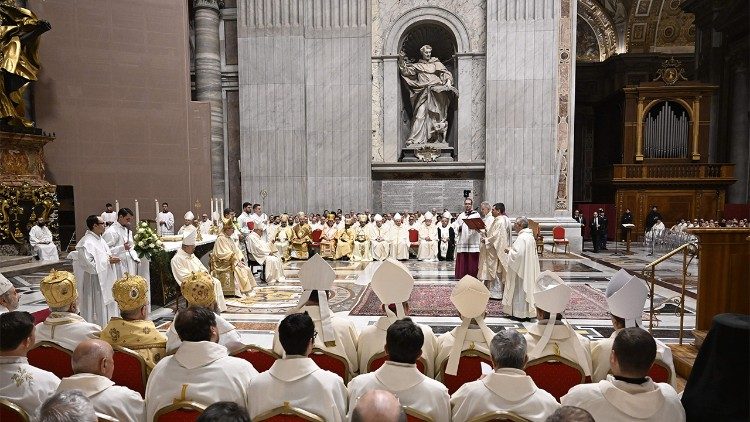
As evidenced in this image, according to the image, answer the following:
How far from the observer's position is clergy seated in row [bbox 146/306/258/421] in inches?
94.0

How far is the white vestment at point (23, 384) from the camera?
8.08ft

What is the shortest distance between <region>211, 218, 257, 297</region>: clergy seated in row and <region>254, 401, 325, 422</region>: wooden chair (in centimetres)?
641

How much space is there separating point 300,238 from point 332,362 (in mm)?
9754

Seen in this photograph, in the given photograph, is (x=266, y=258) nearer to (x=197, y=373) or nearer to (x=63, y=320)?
(x=63, y=320)

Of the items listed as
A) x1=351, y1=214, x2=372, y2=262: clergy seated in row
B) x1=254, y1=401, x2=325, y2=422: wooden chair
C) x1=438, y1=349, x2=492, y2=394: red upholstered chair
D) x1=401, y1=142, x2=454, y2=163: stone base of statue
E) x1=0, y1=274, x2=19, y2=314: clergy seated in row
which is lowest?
x1=351, y1=214, x2=372, y2=262: clergy seated in row

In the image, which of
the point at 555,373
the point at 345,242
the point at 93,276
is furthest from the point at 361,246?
the point at 555,373

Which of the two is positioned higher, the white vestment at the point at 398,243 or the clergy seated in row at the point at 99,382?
the clergy seated in row at the point at 99,382

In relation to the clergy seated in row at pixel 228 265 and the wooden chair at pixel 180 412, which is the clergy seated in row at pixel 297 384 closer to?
the wooden chair at pixel 180 412

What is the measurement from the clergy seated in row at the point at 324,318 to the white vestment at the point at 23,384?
1341 millimetres

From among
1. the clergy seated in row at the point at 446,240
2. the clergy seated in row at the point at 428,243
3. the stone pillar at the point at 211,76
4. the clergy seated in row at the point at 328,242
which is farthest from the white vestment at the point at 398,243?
the stone pillar at the point at 211,76

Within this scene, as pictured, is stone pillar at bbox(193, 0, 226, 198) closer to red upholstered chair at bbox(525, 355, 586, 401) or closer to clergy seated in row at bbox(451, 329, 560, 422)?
red upholstered chair at bbox(525, 355, 586, 401)

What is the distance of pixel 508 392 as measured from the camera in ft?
7.10

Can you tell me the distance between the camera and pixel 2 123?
11156 mm

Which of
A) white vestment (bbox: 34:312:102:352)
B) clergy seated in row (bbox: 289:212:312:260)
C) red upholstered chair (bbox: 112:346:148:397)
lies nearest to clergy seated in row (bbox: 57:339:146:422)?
red upholstered chair (bbox: 112:346:148:397)
